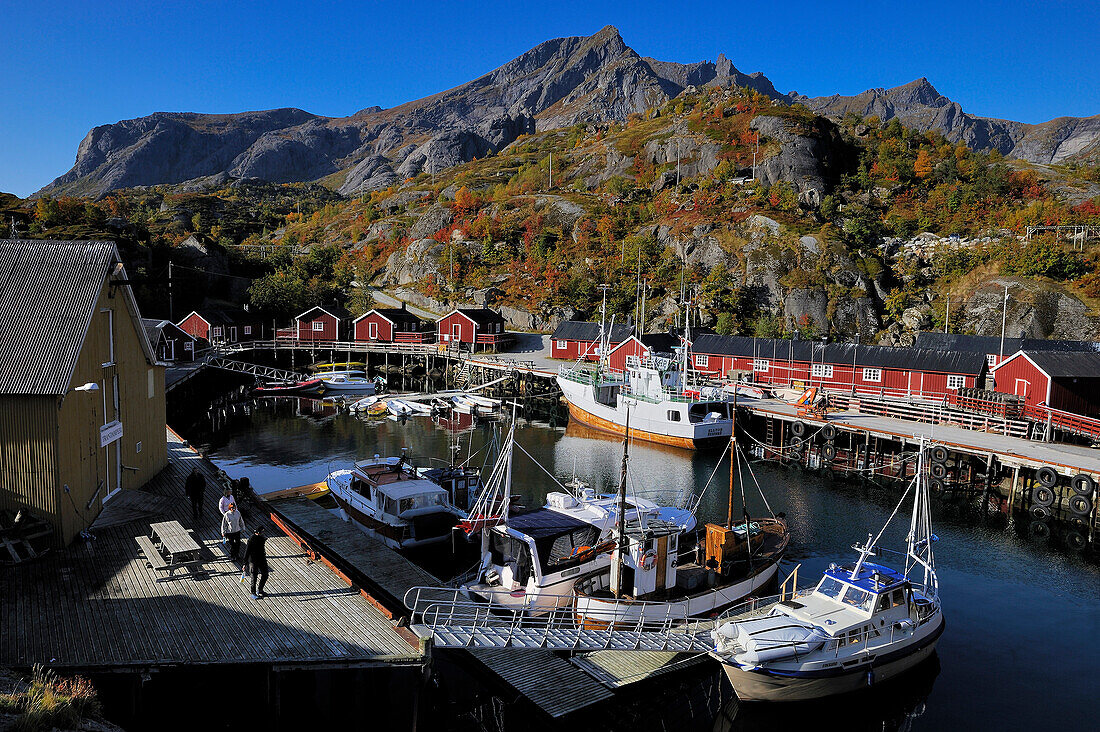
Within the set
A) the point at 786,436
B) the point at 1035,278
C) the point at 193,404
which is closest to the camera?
the point at 786,436

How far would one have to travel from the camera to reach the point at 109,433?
19.3 meters

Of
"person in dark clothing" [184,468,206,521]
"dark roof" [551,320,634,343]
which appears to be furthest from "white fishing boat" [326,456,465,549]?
"dark roof" [551,320,634,343]

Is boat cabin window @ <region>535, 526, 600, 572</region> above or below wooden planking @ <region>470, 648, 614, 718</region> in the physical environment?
above

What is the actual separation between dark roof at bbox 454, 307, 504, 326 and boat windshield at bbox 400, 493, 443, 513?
50322mm

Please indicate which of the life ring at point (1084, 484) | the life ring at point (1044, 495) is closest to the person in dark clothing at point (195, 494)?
the life ring at point (1044, 495)

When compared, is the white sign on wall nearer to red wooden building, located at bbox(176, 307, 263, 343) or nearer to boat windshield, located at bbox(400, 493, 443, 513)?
boat windshield, located at bbox(400, 493, 443, 513)

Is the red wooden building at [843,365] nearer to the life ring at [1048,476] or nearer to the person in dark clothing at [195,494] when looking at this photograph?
the life ring at [1048,476]

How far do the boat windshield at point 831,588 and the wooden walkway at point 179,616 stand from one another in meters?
10.0

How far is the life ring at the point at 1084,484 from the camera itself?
1078 inches

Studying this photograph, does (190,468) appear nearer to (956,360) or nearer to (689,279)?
(956,360)

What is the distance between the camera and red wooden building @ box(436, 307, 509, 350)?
73.2 meters

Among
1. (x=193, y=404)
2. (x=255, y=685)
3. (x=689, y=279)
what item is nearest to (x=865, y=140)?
(x=689, y=279)

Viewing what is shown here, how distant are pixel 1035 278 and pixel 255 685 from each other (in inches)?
2839

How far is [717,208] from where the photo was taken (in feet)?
A: 289
